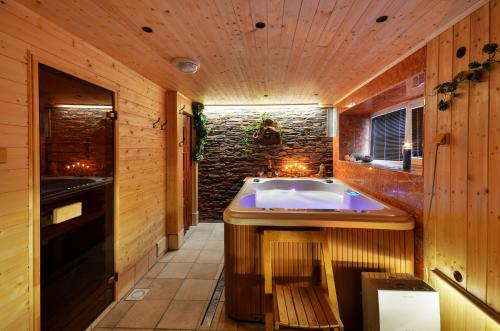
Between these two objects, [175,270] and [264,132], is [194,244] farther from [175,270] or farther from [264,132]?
[264,132]

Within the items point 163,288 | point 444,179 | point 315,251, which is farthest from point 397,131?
point 163,288

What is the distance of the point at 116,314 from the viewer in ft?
6.69

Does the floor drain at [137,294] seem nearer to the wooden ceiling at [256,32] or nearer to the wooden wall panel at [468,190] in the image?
the wooden ceiling at [256,32]

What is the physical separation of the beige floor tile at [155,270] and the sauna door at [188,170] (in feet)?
3.49

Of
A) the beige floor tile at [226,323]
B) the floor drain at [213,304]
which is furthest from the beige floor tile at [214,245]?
the beige floor tile at [226,323]

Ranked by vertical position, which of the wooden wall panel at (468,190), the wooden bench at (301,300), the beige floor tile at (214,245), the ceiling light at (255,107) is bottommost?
the beige floor tile at (214,245)

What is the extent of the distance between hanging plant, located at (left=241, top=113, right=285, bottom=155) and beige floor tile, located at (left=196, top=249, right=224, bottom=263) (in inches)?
72.1

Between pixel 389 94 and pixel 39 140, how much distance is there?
2.98 metres

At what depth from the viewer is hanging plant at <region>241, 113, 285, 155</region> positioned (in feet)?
13.7

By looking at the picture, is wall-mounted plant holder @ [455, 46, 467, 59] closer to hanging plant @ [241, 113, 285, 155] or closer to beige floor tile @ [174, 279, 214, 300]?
beige floor tile @ [174, 279, 214, 300]

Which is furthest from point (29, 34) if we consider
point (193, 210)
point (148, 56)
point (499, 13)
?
point (193, 210)

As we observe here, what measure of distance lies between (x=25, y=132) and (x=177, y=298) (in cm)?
177

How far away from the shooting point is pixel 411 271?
1763mm

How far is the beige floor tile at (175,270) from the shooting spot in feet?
8.78
